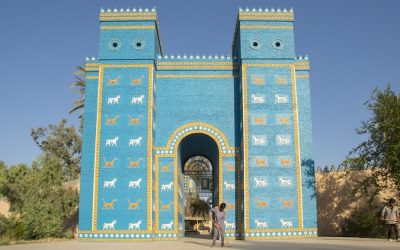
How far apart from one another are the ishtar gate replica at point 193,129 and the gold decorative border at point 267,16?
0.05m

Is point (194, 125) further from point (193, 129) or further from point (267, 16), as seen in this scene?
point (267, 16)

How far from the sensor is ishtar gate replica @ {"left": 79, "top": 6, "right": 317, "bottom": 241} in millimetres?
21250

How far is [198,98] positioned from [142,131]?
3775mm

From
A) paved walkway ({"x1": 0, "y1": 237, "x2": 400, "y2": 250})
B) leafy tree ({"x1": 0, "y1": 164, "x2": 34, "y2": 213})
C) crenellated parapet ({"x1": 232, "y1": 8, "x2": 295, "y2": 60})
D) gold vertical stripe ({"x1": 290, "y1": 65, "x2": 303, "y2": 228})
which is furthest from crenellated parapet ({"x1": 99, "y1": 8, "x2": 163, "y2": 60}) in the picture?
leafy tree ({"x1": 0, "y1": 164, "x2": 34, "y2": 213})

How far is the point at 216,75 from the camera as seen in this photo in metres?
24.1

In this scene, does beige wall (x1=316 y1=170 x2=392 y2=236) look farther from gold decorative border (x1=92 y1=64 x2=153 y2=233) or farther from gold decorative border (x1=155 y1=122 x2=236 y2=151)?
gold decorative border (x1=92 y1=64 x2=153 y2=233)

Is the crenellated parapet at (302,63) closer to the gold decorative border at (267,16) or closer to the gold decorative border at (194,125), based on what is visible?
the gold decorative border at (267,16)

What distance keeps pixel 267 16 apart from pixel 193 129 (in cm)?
732

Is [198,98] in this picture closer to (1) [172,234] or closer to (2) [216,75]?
(2) [216,75]

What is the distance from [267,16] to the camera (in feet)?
77.0

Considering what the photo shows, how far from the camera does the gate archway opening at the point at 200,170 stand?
24.8 meters

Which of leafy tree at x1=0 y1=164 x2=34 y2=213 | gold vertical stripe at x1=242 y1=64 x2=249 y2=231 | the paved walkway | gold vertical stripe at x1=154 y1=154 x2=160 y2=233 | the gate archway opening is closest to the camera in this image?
the paved walkway

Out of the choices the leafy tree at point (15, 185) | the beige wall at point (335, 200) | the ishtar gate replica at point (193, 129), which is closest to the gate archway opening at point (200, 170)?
the ishtar gate replica at point (193, 129)

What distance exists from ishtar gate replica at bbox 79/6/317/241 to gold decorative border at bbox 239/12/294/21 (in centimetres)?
5
